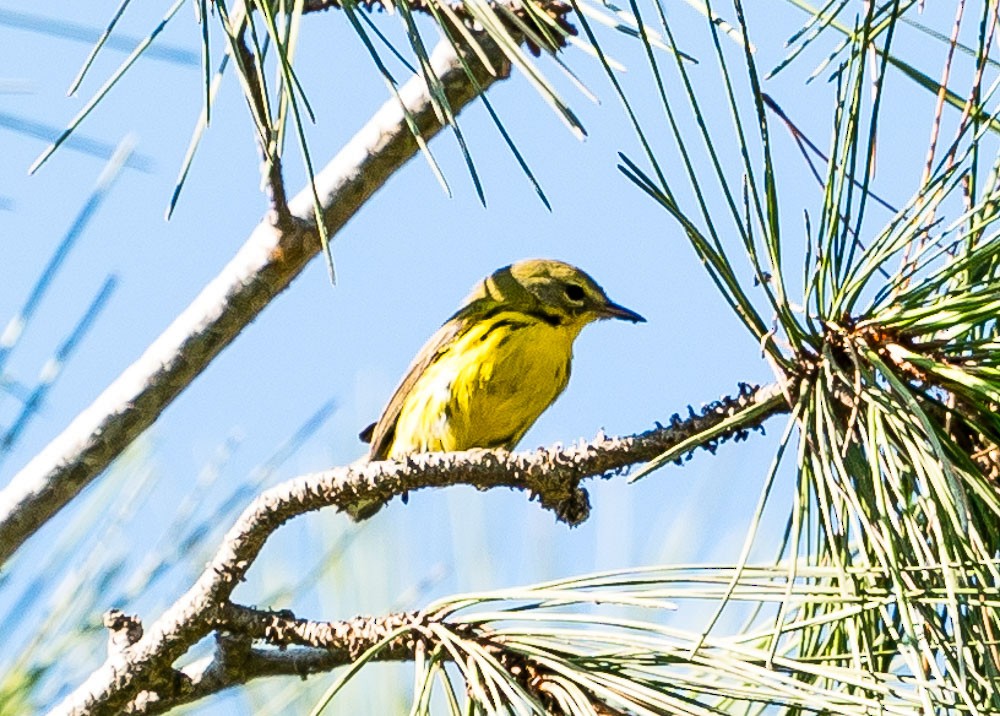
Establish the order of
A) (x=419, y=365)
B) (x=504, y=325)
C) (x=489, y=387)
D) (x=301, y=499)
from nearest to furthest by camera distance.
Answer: (x=301, y=499) < (x=489, y=387) < (x=504, y=325) < (x=419, y=365)

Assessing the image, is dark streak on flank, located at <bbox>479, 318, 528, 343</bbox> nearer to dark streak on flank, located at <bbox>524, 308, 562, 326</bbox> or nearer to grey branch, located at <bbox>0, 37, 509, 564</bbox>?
dark streak on flank, located at <bbox>524, 308, 562, 326</bbox>

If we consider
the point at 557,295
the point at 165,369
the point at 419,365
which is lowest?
the point at 165,369

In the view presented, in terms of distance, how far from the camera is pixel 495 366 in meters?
3.55

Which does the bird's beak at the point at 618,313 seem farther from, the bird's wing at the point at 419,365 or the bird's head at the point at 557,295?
the bird's wing at the point at 419,365

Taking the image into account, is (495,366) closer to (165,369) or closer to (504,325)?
(504,325)

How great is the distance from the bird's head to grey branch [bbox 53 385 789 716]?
1.89m

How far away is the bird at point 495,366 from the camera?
3553mm

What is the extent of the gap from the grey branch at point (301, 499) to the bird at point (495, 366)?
163 cm

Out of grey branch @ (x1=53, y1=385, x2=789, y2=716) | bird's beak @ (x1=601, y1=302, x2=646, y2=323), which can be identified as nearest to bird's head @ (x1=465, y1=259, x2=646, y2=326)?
bird's beak @ (x1=601, y1=302, x2=646, y2=323)

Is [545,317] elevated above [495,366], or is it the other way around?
[545,317]

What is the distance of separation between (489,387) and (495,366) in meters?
0.05

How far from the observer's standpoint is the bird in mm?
3553

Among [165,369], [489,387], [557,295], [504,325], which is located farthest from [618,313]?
[165,369]

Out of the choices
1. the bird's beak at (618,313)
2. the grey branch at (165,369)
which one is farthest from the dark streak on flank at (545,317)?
the grey branch at (165,369)
